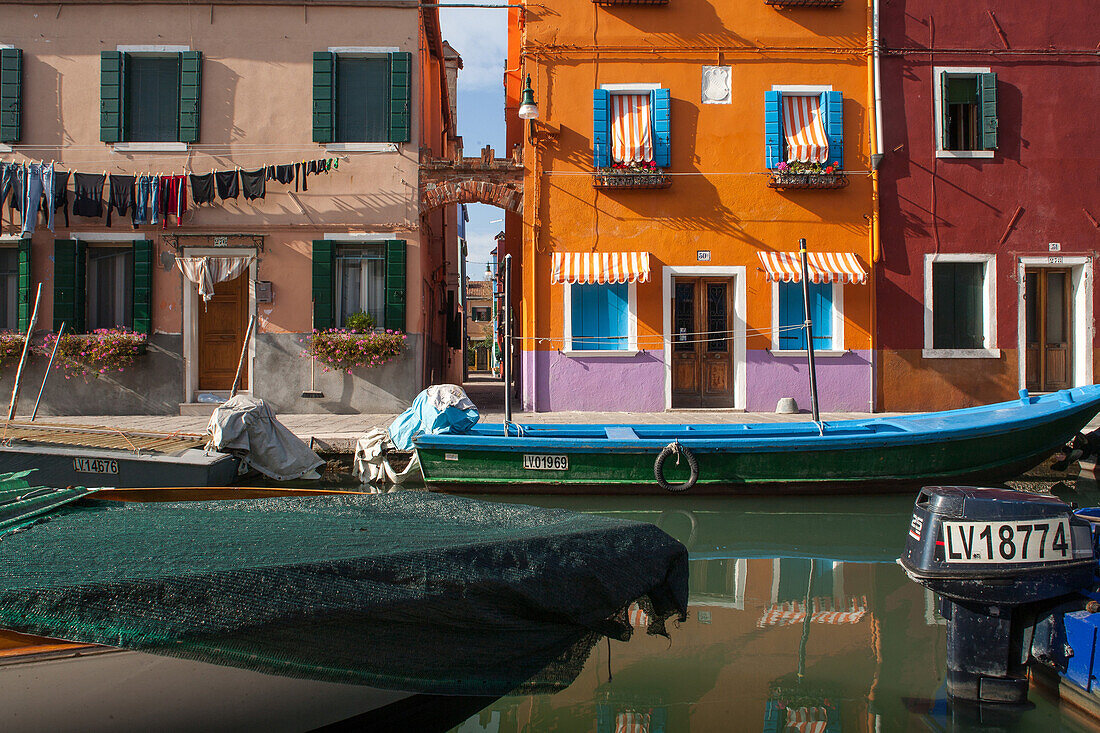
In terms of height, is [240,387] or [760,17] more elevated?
[760,17]

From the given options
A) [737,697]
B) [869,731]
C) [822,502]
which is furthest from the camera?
[822,502]

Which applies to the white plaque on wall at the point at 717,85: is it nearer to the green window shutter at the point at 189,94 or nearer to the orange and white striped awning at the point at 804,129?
the orange and white striped awning at the point at 804,129

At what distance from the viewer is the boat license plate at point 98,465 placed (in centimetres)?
734

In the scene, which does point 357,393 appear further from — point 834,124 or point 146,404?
point 834,124

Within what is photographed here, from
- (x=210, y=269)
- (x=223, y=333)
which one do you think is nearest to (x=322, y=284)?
(x=210, y=269)

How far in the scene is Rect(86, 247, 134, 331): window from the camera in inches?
494

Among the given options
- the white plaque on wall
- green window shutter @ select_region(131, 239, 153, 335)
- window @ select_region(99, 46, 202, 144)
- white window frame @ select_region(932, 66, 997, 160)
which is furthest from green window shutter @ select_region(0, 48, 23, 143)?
white window frame @ select_region(932, 66, 997, 160)

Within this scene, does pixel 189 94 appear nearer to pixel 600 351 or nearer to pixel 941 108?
pixel 600 351

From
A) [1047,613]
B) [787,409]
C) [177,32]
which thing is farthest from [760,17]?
[1047,613]

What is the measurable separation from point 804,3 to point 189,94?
989 centimetres

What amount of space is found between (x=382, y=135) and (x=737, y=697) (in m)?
10.9

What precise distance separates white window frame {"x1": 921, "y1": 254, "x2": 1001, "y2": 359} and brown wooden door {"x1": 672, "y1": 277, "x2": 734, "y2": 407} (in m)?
3.16

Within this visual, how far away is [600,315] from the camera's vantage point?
489 inches

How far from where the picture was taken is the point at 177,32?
1244 centimetres
